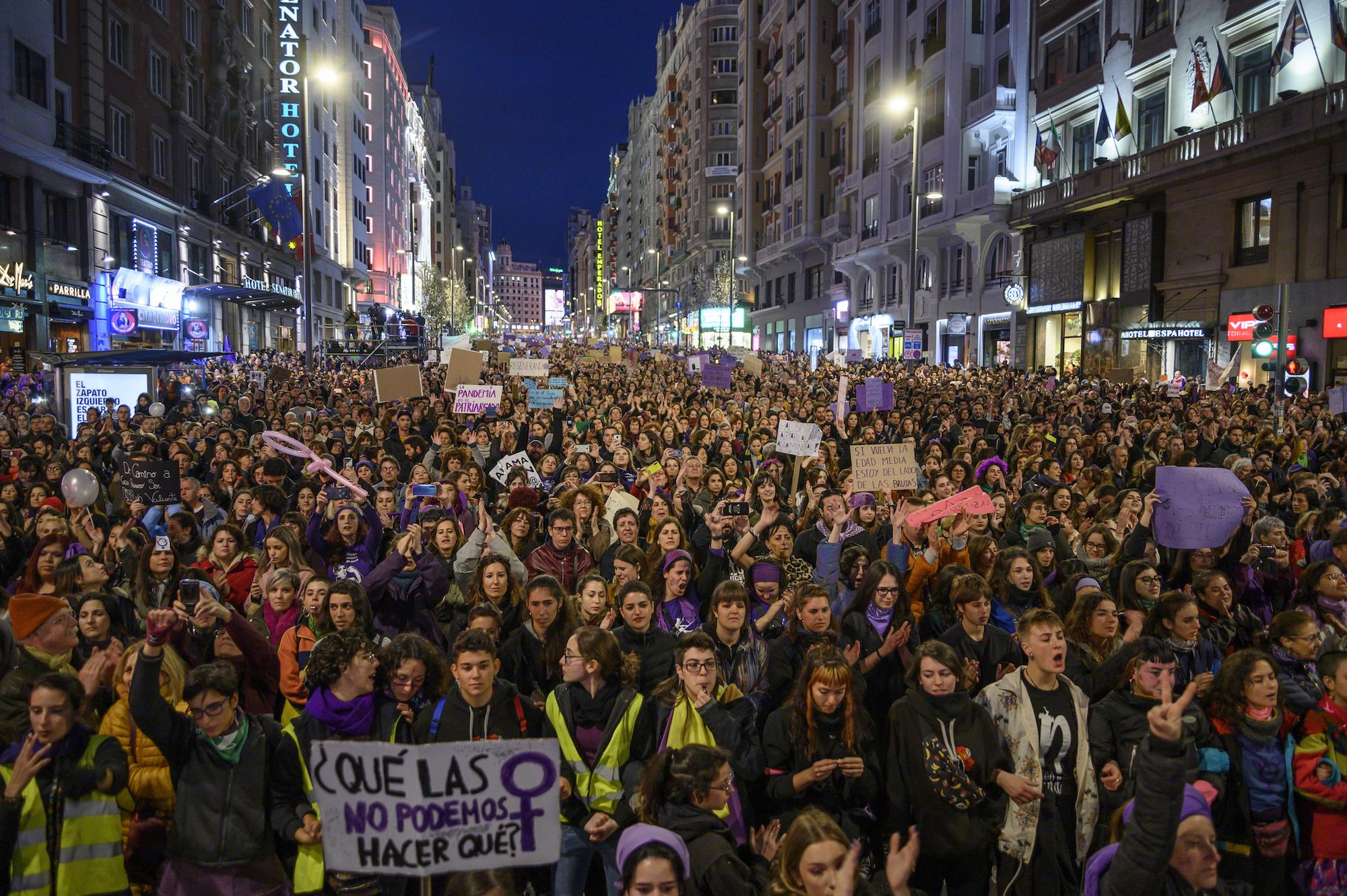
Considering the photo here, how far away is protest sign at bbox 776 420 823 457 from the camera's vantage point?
1080 centimetres

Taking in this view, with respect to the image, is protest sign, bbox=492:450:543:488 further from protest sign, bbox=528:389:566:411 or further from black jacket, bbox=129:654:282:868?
black jacket, bbox=129:654:282:868

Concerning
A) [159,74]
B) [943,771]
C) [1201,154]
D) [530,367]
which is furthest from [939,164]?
[943,771]

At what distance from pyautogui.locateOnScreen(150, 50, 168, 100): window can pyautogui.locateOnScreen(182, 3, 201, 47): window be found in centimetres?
256

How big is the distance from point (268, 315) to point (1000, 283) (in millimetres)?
37237

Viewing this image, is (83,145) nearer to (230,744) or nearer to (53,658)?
(53,658)

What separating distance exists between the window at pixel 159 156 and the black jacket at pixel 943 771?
37.9 metres

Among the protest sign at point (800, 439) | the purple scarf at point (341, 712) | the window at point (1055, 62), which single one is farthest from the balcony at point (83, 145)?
the window at point (1055, 62)

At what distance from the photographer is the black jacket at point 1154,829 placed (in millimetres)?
3457

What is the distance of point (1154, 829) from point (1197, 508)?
14.8 feet

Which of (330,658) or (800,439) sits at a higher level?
(800,439)

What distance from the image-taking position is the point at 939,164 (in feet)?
137

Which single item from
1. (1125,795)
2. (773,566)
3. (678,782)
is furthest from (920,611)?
(678,782)

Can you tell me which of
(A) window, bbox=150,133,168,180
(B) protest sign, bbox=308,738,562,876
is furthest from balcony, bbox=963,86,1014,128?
(B) protest sign, bbox=308,738,562,876

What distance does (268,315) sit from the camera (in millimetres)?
52969
